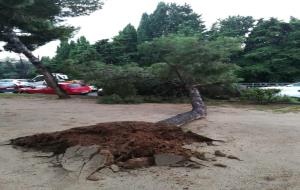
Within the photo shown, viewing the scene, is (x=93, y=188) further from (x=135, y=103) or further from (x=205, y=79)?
(x=135, y=103)

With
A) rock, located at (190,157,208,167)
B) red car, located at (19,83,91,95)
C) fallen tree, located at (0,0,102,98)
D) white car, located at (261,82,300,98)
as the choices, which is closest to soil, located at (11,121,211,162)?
rock, located at (190,157,208,167)

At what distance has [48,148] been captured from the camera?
22.6 ft

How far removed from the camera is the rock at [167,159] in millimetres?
5977

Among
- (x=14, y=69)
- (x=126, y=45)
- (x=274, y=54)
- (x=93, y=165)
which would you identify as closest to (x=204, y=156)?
(x=93, y=165)

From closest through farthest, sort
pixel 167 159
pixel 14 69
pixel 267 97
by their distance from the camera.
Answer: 1. pixel 167 159
2. pixel 267 97
3. pixel 14 69

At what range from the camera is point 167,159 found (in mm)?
6039

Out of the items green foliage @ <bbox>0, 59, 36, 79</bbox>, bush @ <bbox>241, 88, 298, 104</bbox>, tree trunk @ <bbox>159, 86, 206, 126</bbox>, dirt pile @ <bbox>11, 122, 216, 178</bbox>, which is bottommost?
dirt pile @ <bbox>11, 122, 216, 178</bbox>

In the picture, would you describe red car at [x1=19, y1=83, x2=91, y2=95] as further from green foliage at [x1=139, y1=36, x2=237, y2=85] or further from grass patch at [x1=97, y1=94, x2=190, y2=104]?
green foliage at [x1=139, y1=36, x2=237, y2=85]

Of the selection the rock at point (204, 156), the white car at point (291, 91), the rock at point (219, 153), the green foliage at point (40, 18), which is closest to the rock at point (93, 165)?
the rock at point (204, 156)

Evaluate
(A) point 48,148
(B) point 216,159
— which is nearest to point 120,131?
(A) point 48,148

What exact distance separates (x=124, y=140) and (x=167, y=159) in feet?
3.15

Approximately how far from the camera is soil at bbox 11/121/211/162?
629 cm

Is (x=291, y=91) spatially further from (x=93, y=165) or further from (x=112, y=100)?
(x=93, y=165)

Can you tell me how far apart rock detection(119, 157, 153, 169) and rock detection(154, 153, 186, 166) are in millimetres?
109
